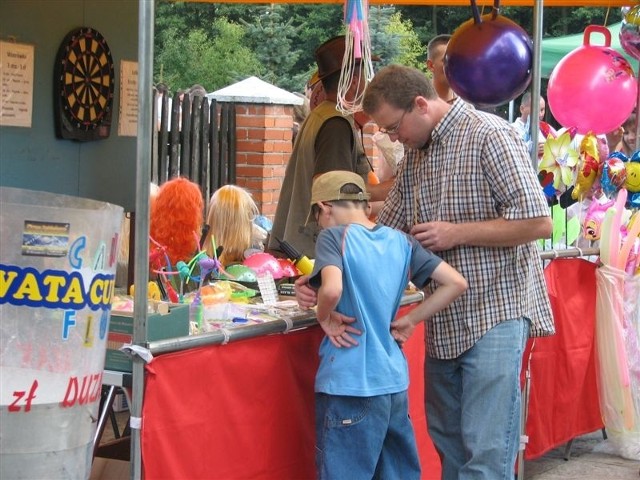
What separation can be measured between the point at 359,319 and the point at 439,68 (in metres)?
2.93

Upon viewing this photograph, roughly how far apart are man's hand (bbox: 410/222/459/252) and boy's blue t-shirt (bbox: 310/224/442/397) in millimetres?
36

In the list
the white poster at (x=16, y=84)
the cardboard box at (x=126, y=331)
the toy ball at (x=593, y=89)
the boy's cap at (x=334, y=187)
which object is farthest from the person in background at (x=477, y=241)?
the toy ball at (x=593, y=89)

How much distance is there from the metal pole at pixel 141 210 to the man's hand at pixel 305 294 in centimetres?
64

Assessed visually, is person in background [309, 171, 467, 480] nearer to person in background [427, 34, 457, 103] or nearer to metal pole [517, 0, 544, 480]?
metal pole [517, 0, 544, 480]

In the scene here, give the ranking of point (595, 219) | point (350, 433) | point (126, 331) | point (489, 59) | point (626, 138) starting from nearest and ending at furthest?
point (126, 331)
point (350, 433)
point (489, 59)
point (595, 219)
point (626, 138)

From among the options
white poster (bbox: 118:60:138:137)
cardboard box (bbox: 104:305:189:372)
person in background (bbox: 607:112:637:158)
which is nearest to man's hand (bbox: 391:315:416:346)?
cardboard box (bbox: 104:305:189:372)

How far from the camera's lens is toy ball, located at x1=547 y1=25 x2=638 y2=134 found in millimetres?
5617

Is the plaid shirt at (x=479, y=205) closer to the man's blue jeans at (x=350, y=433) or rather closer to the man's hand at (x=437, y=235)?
the man's hand at (x=437, y=235)

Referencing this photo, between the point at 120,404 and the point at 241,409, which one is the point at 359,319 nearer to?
the point at 241,409

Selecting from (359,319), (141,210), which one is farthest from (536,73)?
(141,210)

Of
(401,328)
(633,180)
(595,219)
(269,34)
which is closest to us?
(401,328)

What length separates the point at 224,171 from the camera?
33.4 feet

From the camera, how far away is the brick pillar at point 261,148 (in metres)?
10.2

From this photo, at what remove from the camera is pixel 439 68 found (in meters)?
6.21
